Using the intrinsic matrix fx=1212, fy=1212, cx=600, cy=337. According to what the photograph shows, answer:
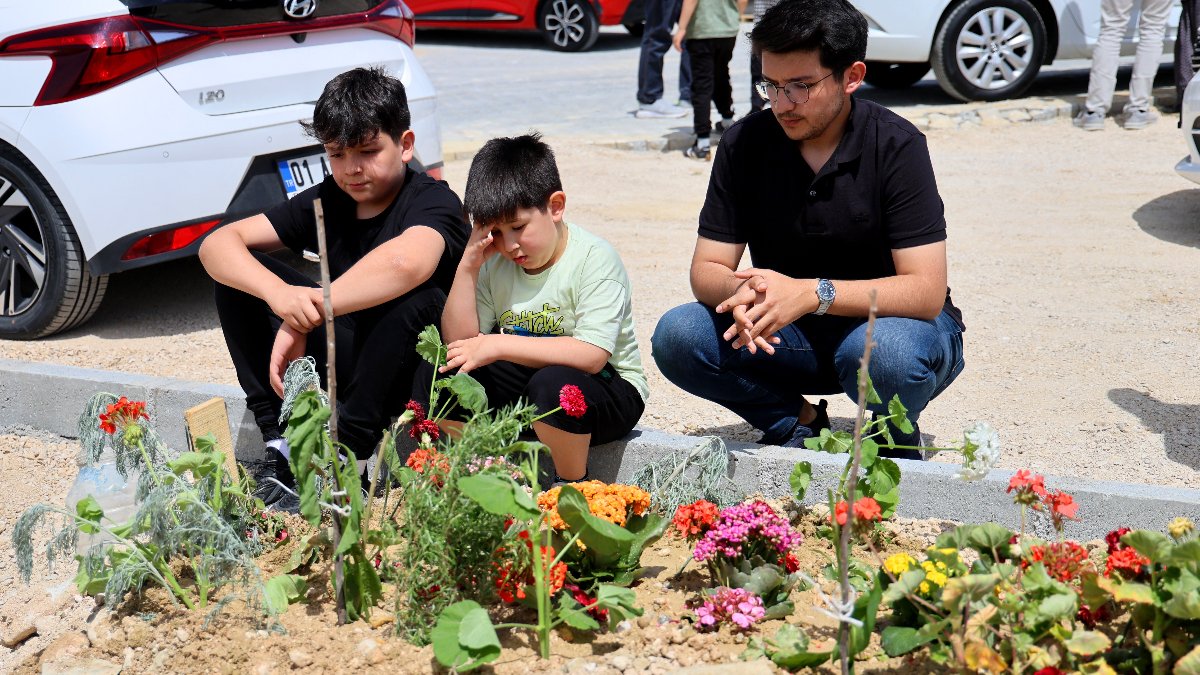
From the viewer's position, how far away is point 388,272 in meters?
3.34

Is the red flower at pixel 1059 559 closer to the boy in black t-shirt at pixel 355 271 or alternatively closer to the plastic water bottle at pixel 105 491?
the boy in black t-shirt at pixel 355 271

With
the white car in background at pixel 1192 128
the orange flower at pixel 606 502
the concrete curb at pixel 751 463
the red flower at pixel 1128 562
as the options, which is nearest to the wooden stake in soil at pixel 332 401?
the orange flower at pixel 606 502

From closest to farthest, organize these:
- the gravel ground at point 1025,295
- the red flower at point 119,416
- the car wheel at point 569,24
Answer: the red flower at point 119,416 < the gravel ground at point 1025,295 < the car wheel at point 569,24

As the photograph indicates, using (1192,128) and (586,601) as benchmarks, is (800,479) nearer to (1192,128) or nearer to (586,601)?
(586,601)

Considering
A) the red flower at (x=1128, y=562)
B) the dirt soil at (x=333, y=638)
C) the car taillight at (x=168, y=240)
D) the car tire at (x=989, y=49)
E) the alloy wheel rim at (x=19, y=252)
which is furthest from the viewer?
the car tire at (x=989, y=49)

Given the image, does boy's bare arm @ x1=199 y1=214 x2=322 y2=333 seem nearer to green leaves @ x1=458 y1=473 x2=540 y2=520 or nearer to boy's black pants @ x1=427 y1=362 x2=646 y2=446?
boy's black pants @ x1=427 y1=362 x2=646 y2=446

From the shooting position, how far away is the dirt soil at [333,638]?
2.46 meters

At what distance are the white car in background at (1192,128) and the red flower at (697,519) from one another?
15.5 ft

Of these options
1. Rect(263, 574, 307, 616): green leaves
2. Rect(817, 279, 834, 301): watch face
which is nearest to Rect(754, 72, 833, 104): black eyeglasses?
Rect(817, 279, 834, 301): watch face

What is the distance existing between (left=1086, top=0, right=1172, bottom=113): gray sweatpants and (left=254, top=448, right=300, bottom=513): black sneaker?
7325 millimetres

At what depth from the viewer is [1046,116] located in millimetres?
9305

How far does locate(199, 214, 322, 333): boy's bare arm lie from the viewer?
3314 mm

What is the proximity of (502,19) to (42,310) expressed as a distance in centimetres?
1061

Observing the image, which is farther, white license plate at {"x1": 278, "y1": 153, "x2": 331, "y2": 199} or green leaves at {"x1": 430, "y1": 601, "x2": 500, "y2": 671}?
white license plate at {"x1": 278, "y1": 153, "x2": 331, "y2": 199}
